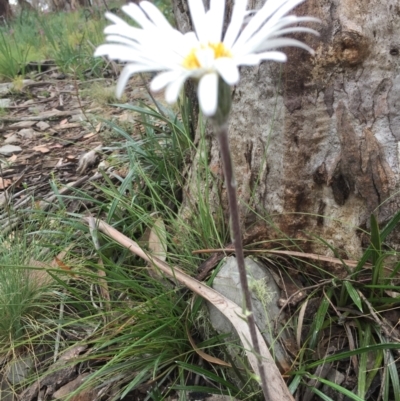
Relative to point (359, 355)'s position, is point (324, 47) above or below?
above

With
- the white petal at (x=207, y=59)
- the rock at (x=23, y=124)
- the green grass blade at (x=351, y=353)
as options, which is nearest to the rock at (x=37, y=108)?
the rock at (x=23, y=124)

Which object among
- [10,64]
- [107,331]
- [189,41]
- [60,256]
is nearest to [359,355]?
[107,331]

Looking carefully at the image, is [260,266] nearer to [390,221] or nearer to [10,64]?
[390,221]

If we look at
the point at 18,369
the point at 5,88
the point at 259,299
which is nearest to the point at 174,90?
the point at 259,299

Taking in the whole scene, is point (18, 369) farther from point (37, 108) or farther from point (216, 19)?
point (37, 108)

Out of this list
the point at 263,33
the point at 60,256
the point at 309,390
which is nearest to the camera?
the point at 263,33

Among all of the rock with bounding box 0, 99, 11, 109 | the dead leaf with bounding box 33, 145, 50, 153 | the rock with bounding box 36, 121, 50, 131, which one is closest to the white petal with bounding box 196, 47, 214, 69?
the dead leaf with bounding box 33, 145, 50, 153

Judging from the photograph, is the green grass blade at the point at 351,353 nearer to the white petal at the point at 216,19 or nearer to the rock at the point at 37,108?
the white petal at the point at 216,19

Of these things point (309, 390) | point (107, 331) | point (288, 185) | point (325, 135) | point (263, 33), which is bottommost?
point (309, 390)
